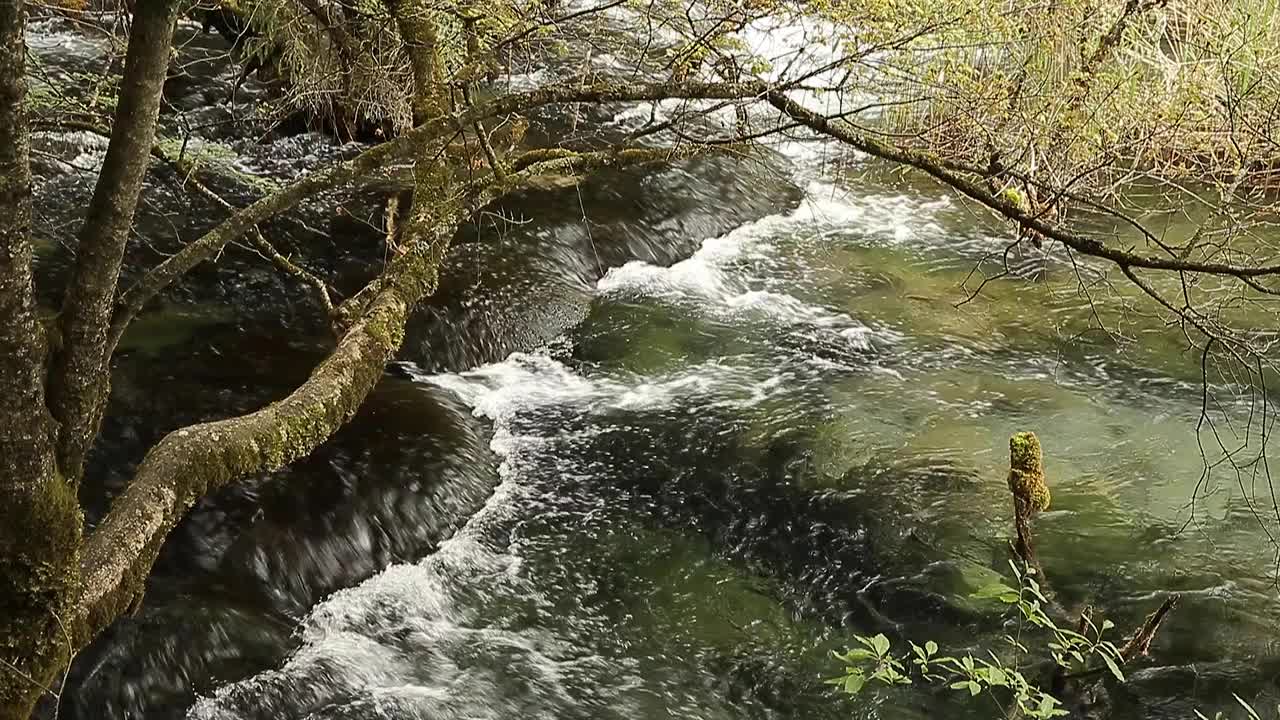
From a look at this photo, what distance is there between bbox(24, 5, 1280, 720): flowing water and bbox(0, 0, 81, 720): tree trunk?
1.11m

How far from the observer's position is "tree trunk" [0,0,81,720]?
7.13 ft

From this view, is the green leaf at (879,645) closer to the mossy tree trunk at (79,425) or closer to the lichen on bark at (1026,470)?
the lichen on bark at (1026,470)

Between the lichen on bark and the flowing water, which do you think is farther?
the flowing water

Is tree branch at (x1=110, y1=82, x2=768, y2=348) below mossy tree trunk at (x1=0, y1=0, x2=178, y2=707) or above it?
above

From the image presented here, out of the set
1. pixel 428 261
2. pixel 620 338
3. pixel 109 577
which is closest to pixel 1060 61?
pixel 620 338

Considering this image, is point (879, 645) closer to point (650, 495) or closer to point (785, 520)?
point (785, 520)

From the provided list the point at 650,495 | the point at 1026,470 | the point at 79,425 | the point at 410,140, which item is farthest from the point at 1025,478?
the point at 79,425

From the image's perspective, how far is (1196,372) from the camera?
21.5ft

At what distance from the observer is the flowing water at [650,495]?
4.02m

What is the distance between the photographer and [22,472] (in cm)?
235

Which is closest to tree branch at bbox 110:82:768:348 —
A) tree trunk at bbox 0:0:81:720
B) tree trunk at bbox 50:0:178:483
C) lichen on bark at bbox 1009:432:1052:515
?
tree trunk at bbox 50:0:178:483

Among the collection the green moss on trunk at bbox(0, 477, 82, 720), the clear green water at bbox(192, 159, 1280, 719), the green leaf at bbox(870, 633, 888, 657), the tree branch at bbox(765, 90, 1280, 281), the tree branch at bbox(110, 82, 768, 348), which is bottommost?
the clear green water at bbox(192, 159, 1280, 719)

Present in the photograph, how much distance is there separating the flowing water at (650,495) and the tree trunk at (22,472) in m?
1.11

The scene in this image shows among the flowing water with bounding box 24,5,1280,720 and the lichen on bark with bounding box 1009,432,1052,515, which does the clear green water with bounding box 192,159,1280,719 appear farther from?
the lichen on bark with bounding box 1009,432,1052,515
